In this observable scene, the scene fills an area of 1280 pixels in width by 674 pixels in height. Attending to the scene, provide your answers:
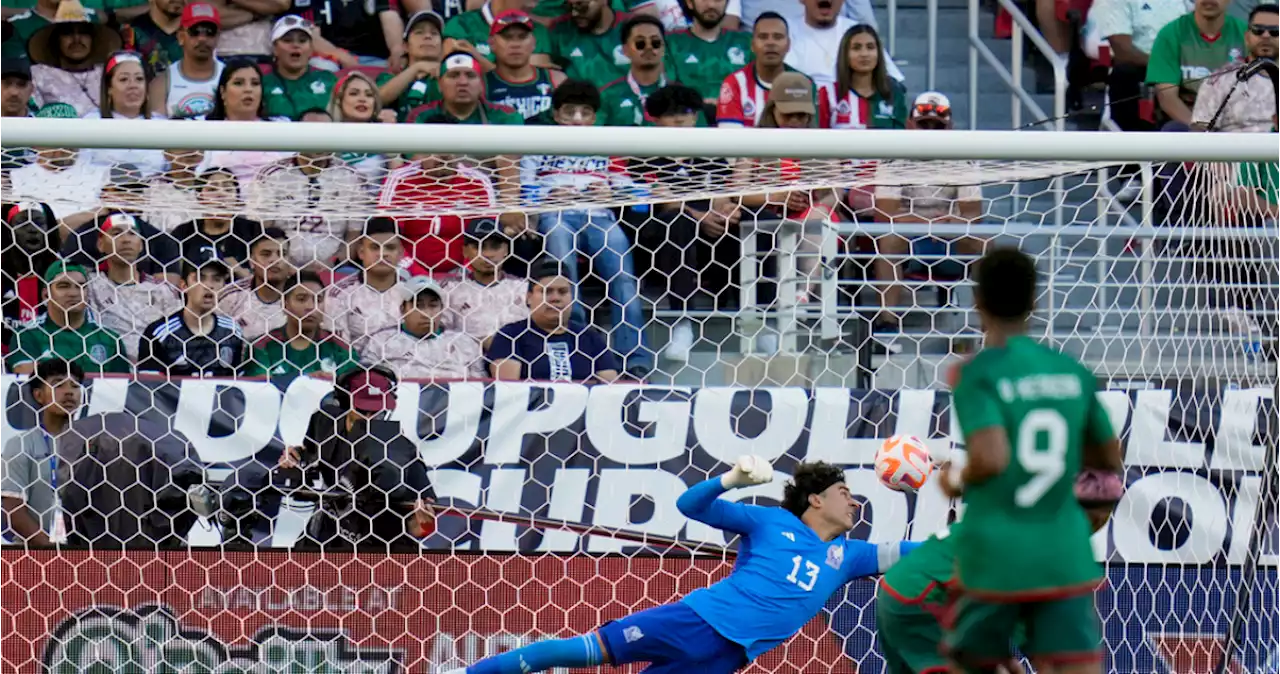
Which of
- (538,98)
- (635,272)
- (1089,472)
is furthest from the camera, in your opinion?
(538,98)

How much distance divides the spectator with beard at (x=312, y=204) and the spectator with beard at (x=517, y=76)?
→ 178 cm

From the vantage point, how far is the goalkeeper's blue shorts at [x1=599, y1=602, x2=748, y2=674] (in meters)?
5.99

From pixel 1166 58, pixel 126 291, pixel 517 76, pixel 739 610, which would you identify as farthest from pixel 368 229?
pixel 1166 58

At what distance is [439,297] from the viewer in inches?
Result: 280

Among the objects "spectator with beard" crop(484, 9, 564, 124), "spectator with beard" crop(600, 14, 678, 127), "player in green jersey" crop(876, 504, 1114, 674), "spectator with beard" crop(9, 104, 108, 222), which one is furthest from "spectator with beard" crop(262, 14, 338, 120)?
"player in green jersey" crop(876, 504, 1114, 674)

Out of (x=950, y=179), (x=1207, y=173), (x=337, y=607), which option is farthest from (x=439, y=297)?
(x=1207, y=173)

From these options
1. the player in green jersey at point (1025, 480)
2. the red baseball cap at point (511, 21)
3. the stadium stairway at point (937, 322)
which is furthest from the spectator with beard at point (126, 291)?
the player in green jersey at point (1025, 480)

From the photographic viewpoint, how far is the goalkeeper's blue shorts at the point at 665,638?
19.7ft

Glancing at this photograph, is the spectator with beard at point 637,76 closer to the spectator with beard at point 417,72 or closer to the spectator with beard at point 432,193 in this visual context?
the spectator with beard at point 417,72

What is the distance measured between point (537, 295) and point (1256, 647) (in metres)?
3.26

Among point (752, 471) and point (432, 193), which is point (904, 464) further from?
point (432, 193)

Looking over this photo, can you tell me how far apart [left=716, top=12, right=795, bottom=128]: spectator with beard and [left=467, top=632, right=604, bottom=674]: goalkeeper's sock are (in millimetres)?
3880

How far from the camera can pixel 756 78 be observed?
9.22m

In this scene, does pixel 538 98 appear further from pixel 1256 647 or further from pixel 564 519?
pixel 1256 647
